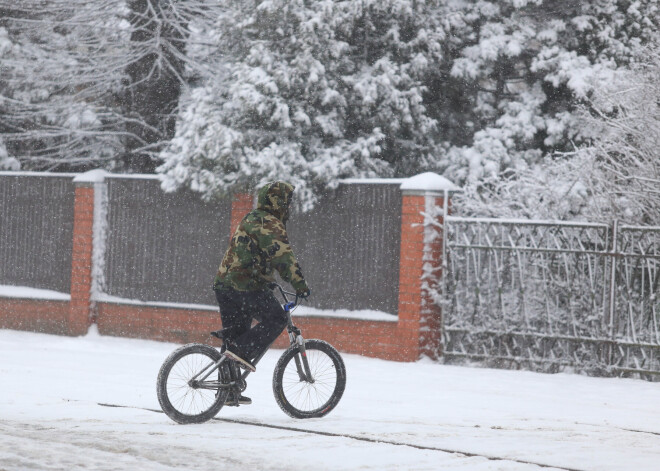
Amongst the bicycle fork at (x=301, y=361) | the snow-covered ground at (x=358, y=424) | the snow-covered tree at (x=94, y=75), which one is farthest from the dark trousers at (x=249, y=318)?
the snow-covered tree at (x=94, y=75)

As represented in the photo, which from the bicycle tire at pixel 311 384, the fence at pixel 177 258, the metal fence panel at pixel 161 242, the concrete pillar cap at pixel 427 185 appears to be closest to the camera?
the bicycle tire at pixel 311 384

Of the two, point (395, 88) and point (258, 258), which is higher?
point (395, 88)

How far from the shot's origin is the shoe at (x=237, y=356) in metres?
8.18

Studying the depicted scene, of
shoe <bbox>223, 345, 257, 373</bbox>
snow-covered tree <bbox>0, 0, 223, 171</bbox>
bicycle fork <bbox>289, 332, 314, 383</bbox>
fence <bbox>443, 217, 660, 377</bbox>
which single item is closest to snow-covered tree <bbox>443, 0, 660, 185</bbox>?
fence <bbox>443, 217, 660, 377</bbox>

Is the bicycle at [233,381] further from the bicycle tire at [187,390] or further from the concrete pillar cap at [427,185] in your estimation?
the concrete pillar cap at [427,185]

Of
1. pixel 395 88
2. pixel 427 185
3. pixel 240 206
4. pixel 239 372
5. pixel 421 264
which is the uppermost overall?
pixel 395 88

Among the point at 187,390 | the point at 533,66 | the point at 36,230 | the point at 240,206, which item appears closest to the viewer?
the point at 187,390

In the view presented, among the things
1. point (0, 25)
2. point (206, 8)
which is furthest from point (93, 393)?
point (0, 25)

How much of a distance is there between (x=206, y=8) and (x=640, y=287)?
11.6m

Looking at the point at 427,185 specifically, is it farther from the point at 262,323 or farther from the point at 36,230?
the point at 36,230

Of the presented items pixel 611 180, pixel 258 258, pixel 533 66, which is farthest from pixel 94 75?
pixel 258 258

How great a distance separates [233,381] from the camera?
8.20 m

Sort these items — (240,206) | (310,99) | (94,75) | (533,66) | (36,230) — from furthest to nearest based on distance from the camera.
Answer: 1. (94,75)
2. (533,66)
3. (36,230)
4. (310,99)
5. (240,206)

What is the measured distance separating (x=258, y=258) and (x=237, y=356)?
0.74 metres
